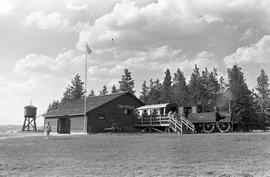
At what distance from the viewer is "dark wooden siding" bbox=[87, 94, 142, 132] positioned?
127ft

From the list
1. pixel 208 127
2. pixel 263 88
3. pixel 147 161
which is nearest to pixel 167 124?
pixel 208 127

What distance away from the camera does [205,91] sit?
2771 inches

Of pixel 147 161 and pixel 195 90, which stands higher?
pixel 195 90

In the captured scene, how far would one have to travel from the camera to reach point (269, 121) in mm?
68188

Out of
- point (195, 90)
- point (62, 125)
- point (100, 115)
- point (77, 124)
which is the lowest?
point (62, 125)

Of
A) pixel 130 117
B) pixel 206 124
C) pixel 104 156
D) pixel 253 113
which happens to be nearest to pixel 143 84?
pixel 253 113

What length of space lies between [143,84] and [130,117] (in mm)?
45220

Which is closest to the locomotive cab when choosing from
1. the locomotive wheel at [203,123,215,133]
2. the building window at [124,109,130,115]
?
the locomotive wheel at [203,123,215,133]

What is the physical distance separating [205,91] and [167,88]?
11797mm

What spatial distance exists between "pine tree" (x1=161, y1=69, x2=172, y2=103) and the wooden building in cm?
2914

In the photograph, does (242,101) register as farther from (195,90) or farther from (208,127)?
(208,127)

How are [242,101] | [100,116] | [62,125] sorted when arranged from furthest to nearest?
[242,101]
[62,125]
[100,116]

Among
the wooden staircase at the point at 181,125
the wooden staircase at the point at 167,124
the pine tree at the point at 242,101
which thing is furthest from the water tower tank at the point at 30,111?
the pine tree at the point at 242,101

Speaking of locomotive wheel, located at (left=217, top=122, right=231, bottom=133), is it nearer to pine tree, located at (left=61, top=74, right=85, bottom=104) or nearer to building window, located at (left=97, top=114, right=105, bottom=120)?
building window, located at (left=97, top=114, right=105, bottom=120)
